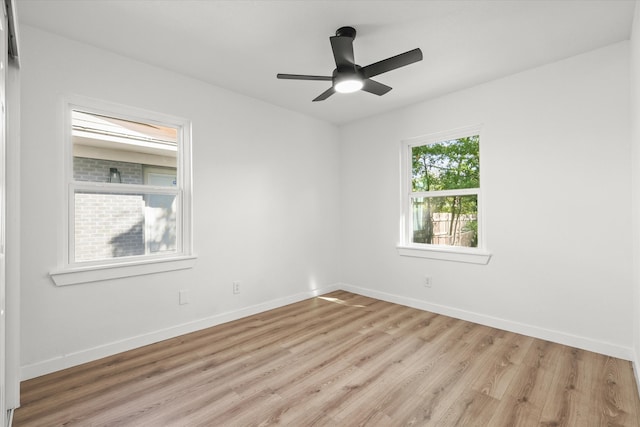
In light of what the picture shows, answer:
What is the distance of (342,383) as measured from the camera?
7.10ft

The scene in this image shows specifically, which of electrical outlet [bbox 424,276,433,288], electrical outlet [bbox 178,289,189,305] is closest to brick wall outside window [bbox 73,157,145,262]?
electrical outlet [bbox 178,289,189,305]

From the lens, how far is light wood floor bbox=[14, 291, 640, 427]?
5.97 ft

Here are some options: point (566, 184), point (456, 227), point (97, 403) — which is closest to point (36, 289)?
point (97, 403)

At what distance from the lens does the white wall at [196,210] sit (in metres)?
2.29

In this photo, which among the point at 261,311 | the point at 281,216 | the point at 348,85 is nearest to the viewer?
the point at 348,85

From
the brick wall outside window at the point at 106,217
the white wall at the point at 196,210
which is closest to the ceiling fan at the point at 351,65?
the white wall at the point at 196,210

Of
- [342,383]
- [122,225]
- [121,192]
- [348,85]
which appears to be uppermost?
[348,85]

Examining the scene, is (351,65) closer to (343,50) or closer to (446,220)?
(343,50)

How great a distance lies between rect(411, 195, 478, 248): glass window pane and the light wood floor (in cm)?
101

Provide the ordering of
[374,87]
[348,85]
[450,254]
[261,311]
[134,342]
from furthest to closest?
1. [261,311]
2. [450,254]
3. [134,342]
4. [374,87]
5. [348,85]

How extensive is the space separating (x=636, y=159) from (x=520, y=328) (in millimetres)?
1726

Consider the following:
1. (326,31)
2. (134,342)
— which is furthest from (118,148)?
(326,31)

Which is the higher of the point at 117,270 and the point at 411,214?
the point at 411,214

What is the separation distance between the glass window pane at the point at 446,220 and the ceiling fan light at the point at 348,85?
6.22 ft
